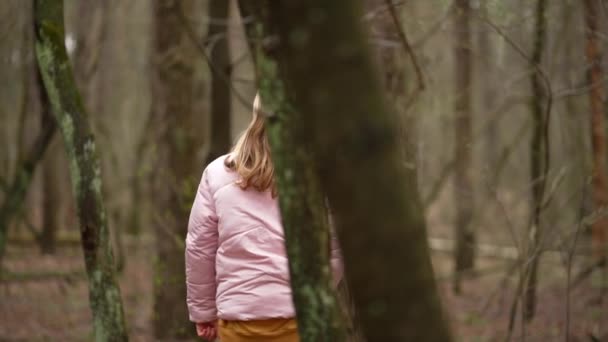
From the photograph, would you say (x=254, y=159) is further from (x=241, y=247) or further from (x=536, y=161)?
(x=536, y=161)

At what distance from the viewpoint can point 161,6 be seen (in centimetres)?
848

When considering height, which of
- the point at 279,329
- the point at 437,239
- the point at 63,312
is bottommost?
the point at 437,239

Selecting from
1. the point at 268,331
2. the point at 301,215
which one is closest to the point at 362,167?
the point at 301,215

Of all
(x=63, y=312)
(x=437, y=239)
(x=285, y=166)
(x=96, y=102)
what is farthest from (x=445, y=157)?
(x=285, y=166)

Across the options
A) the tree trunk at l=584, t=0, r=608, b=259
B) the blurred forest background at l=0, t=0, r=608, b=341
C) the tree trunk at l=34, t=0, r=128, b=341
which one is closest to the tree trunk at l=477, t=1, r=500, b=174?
the blurred forest background at l=0, t=0, r=608, b=341

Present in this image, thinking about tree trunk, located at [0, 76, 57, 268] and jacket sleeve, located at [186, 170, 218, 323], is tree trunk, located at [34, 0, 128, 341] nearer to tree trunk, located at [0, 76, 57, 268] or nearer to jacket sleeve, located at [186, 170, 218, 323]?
jacket sleeve, located at [186, 170, 218, 323]

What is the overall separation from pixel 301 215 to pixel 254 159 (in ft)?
2.12

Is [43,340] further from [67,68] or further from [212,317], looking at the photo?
[212,317]

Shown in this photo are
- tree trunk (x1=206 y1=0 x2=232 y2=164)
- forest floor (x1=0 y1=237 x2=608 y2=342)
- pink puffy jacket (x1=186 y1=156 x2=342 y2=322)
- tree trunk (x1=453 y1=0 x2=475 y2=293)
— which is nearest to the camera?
pink puffy jacket (x1=186 y1=156 x2=342 y2=322)

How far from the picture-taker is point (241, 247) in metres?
3.71

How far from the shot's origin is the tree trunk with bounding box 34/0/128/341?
187 inches

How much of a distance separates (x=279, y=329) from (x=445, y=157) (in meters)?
17.4

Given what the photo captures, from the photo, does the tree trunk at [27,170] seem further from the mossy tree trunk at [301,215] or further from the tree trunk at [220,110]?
the mossy tree trunk at [301,215]

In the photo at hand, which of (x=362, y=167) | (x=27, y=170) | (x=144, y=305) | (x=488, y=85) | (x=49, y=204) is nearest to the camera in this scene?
(x=362, y=167)
